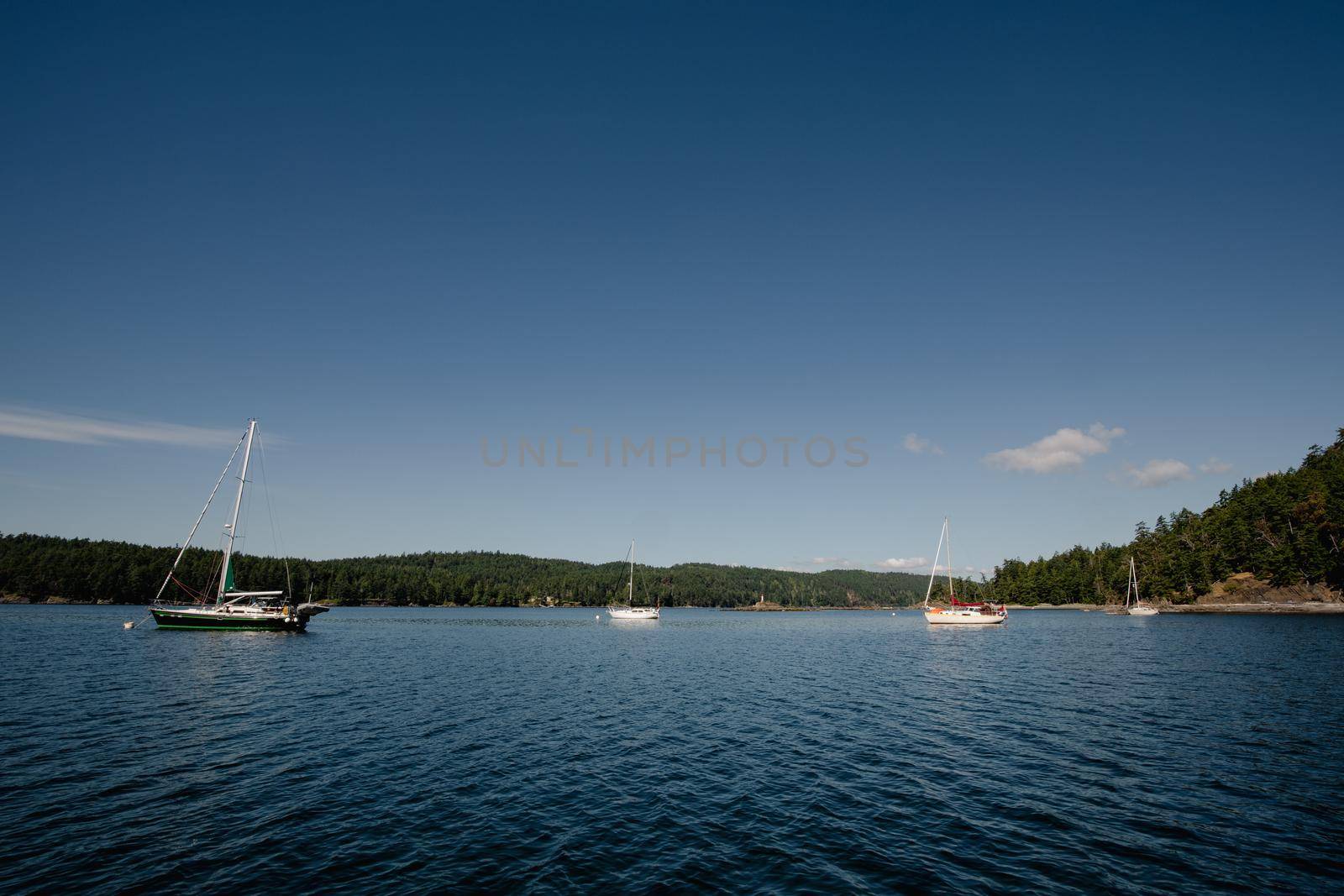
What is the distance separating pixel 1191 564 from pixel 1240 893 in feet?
678

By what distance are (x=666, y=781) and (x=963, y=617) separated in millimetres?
134246

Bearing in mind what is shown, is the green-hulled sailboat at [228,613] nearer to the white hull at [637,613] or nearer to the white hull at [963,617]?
the white hull at [637,613]

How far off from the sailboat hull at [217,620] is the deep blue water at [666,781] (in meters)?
35.6

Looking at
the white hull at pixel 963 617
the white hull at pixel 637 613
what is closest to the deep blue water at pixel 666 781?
the white hull at pixel 963 617

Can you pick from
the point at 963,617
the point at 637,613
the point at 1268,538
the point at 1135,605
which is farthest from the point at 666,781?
the point at 1135,605

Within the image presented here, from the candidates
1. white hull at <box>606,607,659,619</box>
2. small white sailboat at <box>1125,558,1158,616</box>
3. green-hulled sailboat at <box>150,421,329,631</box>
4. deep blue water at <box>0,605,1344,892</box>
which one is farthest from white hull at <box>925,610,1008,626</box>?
green-hulled sailboat at <box>150,421,329,631</box>

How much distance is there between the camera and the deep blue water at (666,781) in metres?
16.5

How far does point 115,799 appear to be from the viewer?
2144 centimetres

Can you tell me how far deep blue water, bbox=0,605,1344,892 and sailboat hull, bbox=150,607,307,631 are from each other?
1401 inches

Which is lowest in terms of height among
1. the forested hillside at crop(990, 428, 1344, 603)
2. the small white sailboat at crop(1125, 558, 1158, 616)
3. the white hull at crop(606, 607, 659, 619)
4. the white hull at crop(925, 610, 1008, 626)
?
the white hull at crop(606, 607, 659, 619)

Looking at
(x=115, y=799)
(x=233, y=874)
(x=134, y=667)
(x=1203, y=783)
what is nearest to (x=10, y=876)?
(x=233, y=874)

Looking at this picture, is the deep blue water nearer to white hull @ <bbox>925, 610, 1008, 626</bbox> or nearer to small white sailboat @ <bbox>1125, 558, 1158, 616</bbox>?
white hull @ <bbox>925, 610, 1008, 626</bbox>

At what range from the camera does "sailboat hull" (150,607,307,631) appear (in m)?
89.0

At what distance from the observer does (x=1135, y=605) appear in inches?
6988
